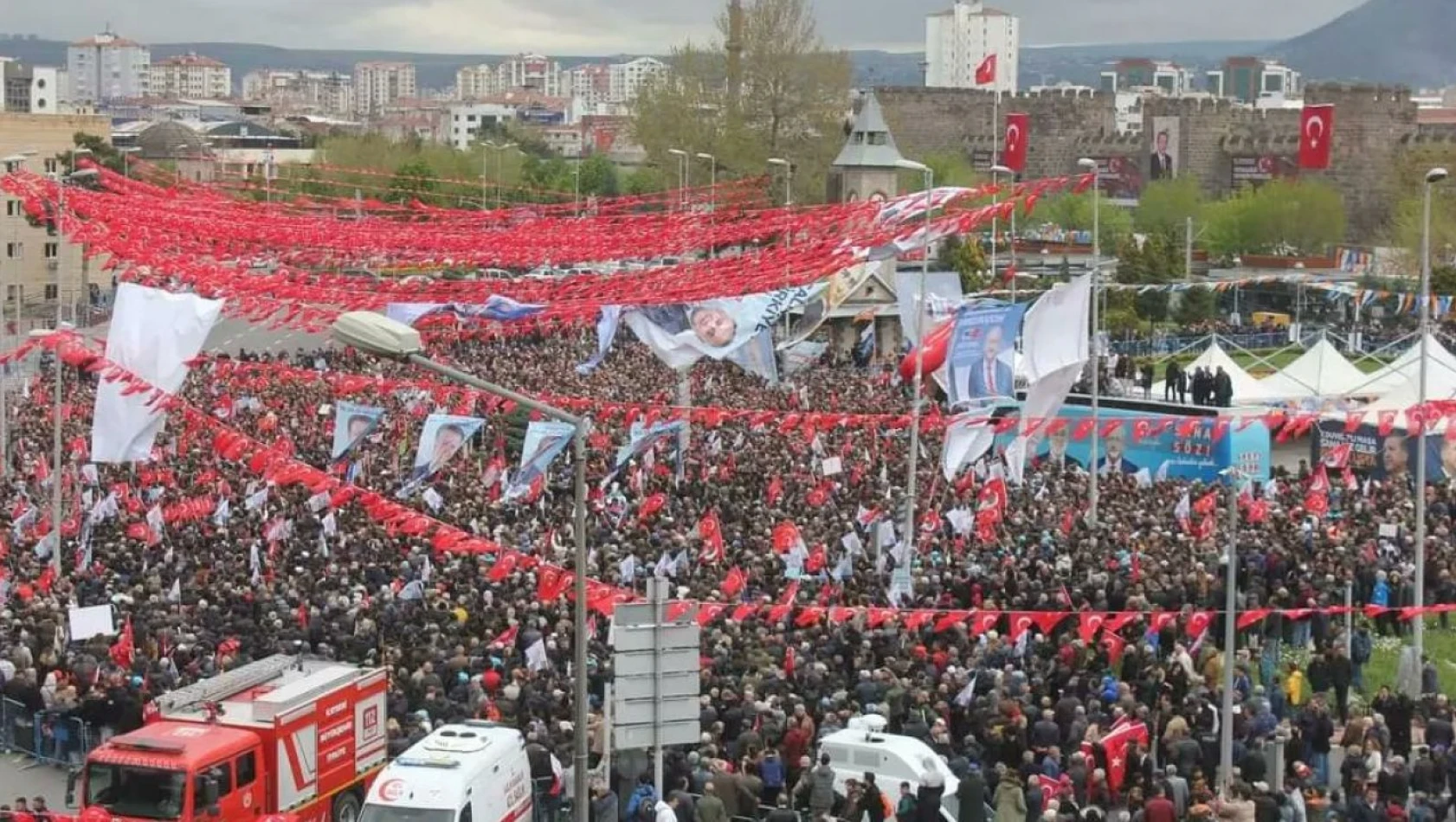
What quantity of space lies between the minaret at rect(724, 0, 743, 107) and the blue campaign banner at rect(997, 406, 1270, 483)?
53285mm

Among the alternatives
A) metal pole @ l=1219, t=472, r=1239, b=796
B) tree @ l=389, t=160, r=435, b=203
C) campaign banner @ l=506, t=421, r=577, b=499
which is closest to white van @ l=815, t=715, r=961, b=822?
metal pole @ l=1219, t=472, r=1239, b=796

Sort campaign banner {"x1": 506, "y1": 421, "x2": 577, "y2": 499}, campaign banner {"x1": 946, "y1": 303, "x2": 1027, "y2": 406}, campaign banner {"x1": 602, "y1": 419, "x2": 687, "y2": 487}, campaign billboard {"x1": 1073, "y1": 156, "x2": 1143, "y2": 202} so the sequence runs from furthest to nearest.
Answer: campaign billboard {"x1": 1073, "y1": 156, "x2": 1143, "y2": 202}, campaign banner {"x1": 602, "y1": 419, "x2": 687, "y2": 487}, campaign banner {"x1": 946, "y1": 303, "x2": 1027, "y2": 406}, campaign banner {"x1": 506, "y1": 421, "x2": 577, "y2": 499}

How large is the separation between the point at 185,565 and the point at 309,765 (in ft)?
35.0

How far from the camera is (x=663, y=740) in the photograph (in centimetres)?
1547

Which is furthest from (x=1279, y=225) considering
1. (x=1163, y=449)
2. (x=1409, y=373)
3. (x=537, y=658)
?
(x=537, y=658)

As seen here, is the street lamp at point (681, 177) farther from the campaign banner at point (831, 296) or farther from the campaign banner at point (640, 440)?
the campaign banner at point (640, 440)

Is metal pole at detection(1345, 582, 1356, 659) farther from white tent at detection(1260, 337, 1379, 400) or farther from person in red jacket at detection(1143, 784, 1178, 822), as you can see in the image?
white tent at detection(1260, 337, 1379, 400)

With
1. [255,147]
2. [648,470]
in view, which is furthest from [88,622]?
[255,147]

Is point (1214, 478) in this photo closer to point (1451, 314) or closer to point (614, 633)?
point (614, 633)

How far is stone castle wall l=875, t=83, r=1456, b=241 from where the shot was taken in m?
101

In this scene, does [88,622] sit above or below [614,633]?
below

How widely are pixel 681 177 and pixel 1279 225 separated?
27.7 m

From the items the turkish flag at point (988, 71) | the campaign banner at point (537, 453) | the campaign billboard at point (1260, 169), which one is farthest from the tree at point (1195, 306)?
the campaign banner at point (537, 453)

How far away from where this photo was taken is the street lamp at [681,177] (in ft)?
208
